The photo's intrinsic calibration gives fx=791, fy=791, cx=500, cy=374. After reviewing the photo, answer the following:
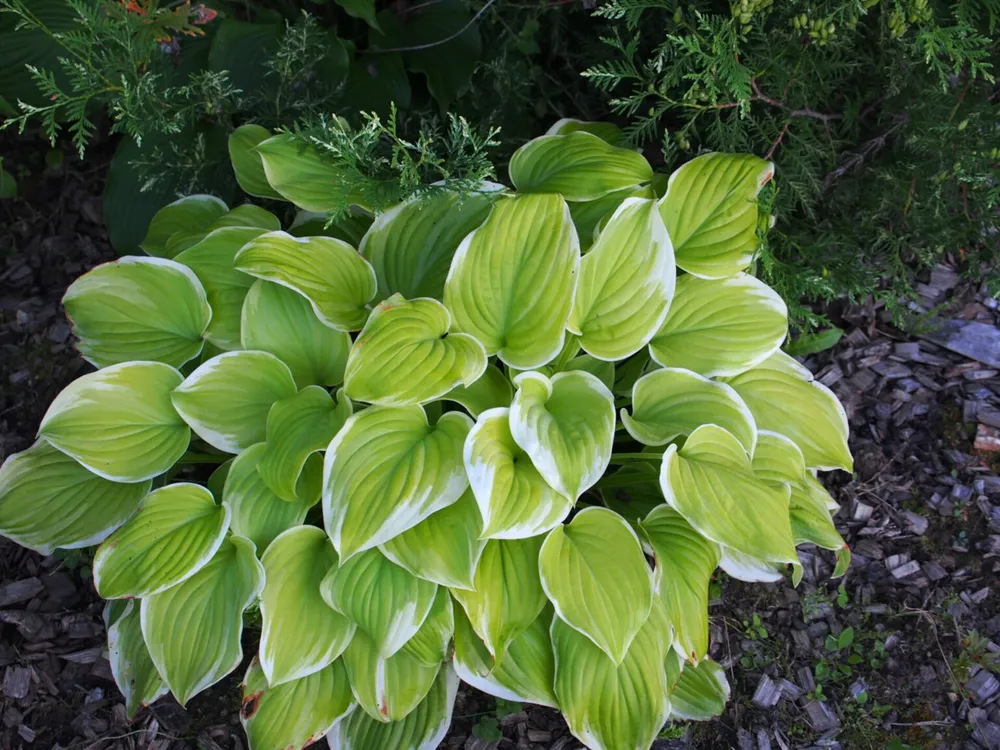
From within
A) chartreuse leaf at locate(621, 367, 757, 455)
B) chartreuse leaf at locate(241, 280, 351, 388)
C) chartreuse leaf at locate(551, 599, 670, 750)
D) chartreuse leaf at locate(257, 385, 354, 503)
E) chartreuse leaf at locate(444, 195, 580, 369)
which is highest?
chartreuse leaf at locate(444, 195, 580, 369)

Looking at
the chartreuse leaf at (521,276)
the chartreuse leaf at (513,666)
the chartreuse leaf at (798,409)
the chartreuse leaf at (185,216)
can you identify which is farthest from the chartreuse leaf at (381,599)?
the chartreuse leaf at (185,216)

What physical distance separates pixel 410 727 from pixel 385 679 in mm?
137

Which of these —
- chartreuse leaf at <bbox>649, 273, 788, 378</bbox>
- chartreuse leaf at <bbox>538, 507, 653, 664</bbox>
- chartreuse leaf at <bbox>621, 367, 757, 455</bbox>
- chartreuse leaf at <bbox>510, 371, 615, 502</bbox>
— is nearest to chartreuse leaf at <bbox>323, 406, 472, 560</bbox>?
chartreuse leaf at <bbox>510, 371, 615, 502</bbox>

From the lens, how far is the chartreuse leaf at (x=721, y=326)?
1525mm

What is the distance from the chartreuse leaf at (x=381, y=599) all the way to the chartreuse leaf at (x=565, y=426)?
1.03ft

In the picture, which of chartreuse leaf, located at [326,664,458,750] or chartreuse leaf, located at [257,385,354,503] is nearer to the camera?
chartreuse leaf, located at [257,385,354,503]

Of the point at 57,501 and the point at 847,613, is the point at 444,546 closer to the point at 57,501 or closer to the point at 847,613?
the point at 57,501

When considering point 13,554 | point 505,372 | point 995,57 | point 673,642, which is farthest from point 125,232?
point 995,57

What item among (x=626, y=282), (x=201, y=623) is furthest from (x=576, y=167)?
(x=201, y=623)

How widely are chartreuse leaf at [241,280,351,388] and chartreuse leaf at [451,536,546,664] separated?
0.47m

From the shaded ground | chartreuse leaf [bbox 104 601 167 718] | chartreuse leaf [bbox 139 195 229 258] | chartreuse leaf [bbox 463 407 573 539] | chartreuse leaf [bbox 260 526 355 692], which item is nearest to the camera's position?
chartreuse leaf [bbox 463 407 573 539]

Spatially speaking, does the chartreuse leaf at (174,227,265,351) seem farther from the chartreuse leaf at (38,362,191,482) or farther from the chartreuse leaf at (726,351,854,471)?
the chartreuse leaf at (726,351,854,471)

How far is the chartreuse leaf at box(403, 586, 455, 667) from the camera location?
4.61ft

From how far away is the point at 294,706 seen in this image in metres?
1.45
